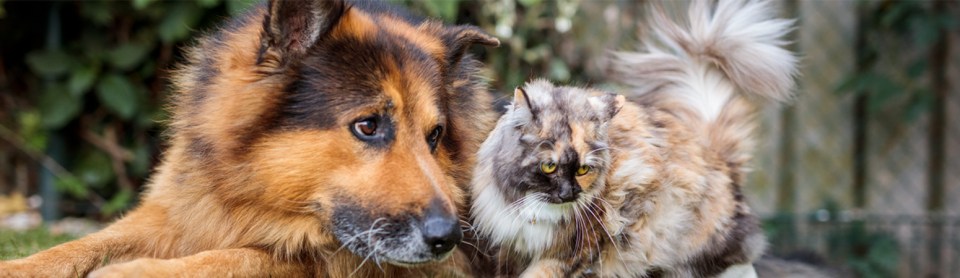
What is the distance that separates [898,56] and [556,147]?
4.95 meters

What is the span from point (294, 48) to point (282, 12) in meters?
0.15

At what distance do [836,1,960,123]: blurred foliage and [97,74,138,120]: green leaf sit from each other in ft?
18.3

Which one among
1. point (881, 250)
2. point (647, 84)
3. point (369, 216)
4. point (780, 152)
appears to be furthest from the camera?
point (780, 152)

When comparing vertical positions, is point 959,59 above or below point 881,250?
above

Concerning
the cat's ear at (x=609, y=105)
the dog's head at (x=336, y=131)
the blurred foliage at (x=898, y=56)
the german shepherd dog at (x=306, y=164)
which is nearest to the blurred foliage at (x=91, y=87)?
the german shepherd dog at (x=306, y=164)

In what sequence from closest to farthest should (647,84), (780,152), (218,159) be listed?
(218,159) → (647,84) → (780,152)

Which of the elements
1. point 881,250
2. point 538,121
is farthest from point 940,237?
point 538,121

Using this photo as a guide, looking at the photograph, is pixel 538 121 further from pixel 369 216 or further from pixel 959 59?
pixel 959 59

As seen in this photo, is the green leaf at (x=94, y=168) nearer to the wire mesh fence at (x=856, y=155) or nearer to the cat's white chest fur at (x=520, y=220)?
the cat's white chest fur at (x=520, y=220)

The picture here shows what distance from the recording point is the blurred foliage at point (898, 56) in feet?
23.4

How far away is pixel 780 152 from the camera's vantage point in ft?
25.3

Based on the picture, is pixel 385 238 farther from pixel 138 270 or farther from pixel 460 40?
pixel 460 40

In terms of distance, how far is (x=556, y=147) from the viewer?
3.65m

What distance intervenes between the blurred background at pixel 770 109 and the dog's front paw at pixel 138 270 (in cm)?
434
